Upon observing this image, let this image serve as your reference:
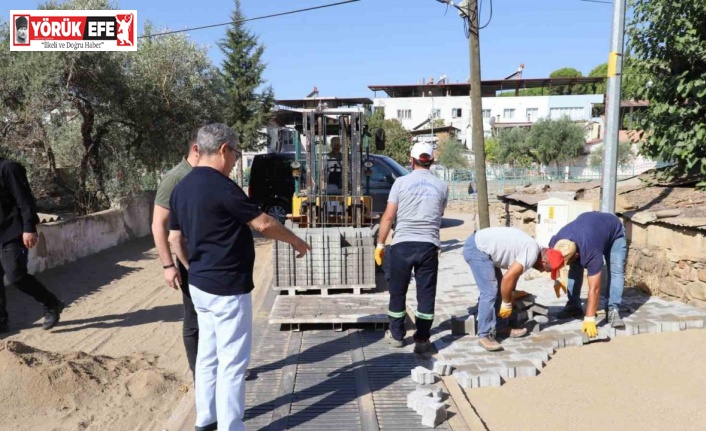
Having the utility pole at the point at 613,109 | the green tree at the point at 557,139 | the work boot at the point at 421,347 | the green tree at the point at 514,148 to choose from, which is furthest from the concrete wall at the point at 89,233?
the green tree at the point at 557,139

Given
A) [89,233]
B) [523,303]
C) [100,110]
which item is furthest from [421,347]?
[100,110]

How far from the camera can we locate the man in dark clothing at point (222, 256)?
3205 mm

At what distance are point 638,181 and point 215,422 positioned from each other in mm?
8657

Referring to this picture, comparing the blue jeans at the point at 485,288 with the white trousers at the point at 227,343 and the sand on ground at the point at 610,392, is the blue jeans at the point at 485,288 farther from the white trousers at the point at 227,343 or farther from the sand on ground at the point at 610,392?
the white trousers at the point at 227,343

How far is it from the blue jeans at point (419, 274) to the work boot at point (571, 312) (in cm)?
200

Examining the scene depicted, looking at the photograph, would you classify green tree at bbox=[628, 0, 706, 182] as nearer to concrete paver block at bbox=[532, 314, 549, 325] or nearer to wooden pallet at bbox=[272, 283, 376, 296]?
concrete paver block at bbox=[532, 314, 549, 325]

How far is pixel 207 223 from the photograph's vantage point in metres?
3.21

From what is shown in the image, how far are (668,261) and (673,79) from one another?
118 inches

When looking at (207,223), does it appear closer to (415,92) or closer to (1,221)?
(1,221)

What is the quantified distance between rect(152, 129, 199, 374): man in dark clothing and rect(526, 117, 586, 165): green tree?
4015 centimetres

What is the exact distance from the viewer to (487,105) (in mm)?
56844

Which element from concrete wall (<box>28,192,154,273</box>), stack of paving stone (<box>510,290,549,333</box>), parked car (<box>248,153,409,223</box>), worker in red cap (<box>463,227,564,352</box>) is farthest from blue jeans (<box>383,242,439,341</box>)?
parked car (<box>248,153,409,223</box>)

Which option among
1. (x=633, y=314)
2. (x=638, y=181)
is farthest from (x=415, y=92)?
(x=633, y=314)

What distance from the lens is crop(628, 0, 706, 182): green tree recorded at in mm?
7914
